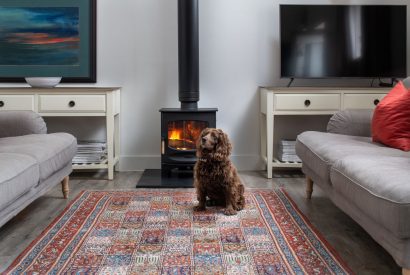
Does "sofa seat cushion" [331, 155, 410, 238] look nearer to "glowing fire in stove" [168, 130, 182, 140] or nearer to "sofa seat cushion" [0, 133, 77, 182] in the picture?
"sofa seat cushion" [0, 133, 77, 182]

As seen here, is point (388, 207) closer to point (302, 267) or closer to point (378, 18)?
point (302, 267)

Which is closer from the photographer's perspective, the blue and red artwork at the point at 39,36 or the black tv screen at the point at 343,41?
the black tv screen at the point at 343,41

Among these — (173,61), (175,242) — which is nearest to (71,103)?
(173,61)

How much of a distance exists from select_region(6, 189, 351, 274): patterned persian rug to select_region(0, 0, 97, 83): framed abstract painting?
1.48 metres

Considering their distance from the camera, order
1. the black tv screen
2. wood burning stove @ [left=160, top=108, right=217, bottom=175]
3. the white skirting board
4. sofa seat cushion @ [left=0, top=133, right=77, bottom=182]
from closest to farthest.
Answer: sofa seat cushion @ [left=0, top=133, right=77, bottom=182]
wood burning stove @ [left=160, top=108, right=217, bottom=175]
the black tv screen
the white skirting board

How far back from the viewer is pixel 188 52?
3721 mm

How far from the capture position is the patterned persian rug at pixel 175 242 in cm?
198

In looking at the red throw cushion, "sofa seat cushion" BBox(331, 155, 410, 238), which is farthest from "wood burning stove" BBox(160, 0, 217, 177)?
"sofa seat cushion" BBox(331, 155, 410, 238)

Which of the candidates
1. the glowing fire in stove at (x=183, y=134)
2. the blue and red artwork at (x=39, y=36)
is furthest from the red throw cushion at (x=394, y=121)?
the blue and red artwork at (x=39, y=36)

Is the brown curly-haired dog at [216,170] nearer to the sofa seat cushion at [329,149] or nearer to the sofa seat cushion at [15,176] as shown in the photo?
the sofa seat cushion at [329,149]

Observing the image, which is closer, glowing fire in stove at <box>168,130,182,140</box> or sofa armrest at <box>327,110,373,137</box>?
sofa armrest at <box>327,110,373,137</box>

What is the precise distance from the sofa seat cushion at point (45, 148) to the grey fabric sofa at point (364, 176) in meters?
1.47

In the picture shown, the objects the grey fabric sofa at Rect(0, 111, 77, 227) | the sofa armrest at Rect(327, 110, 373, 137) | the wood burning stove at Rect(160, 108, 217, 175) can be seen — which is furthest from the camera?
the wood burning stove at Rect(160, 108, 217, 175)

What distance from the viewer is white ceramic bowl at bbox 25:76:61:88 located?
3738 millimetres
